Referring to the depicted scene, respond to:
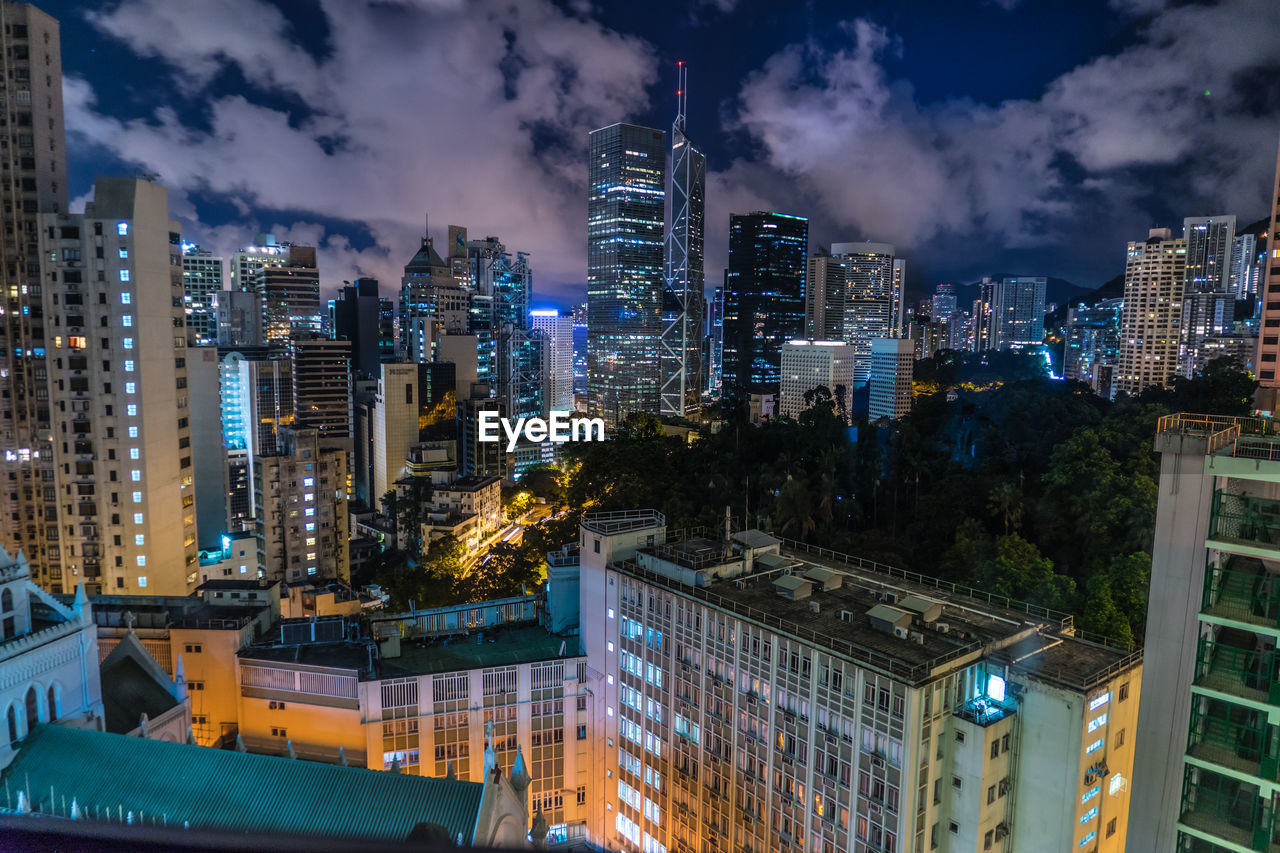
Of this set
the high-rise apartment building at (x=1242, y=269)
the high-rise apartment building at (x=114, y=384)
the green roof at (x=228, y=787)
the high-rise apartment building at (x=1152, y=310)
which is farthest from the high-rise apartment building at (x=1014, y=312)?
the green roof at (x=228, y=787)

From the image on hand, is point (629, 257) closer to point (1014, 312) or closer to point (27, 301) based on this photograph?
point (1014, 312)

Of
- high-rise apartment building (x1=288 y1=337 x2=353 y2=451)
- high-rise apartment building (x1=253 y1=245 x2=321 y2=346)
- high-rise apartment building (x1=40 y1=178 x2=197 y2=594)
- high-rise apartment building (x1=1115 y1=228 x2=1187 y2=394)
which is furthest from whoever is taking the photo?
high-rise apartment building (x1=253 y1=245 x2=321 y2=346)

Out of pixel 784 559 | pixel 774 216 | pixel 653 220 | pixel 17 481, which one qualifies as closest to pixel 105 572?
pixel 17 481

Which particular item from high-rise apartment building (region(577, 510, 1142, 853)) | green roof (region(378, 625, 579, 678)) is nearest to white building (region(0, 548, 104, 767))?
green roof (region(378, 625, 579, 678))

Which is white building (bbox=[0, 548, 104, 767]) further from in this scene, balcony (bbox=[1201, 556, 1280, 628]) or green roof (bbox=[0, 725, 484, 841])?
balcony (bbox=[1201, 556, 1280, 628])

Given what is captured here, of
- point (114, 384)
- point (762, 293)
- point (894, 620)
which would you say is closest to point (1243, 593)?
point (894, 620)

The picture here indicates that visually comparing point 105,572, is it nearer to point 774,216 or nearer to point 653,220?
point 653,220

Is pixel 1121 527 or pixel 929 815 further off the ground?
pixel 1121 527
